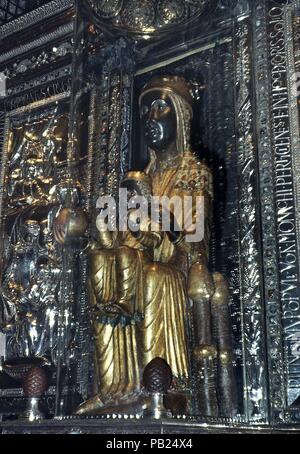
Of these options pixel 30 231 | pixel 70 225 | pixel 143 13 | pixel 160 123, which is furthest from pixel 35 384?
pixel 143 13

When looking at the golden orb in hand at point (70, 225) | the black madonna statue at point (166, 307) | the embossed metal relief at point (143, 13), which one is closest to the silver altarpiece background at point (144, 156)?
the embossed metal relief at point (143, 13)

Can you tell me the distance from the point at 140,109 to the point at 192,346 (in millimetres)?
2300

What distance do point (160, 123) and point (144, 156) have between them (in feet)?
1.74

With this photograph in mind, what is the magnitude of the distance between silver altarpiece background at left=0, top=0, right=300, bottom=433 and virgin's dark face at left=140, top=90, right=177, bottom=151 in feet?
0.81

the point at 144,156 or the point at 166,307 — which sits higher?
the point at 144,156

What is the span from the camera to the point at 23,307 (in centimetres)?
611

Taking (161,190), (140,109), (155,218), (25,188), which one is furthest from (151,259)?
(25,188)

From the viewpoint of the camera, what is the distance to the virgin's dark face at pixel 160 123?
5.59 m

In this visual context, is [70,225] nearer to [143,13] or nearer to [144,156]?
[144,156]

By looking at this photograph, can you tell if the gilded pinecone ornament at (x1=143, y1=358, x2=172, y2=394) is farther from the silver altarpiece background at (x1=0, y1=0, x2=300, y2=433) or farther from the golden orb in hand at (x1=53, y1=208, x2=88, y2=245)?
the golden orb in hand at (x1=53, y1=208, x2=88, y2=245)

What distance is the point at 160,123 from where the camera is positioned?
5598 mm

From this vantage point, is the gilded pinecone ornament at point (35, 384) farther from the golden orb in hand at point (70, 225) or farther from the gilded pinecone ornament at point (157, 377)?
the golden orb in hand at point (70, 225)

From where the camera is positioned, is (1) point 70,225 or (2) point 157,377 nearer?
(2) point 157,377

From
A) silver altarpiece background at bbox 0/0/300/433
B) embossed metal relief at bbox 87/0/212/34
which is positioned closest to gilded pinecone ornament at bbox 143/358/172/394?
silver altarpiece background at bbox 0/0/300/433
